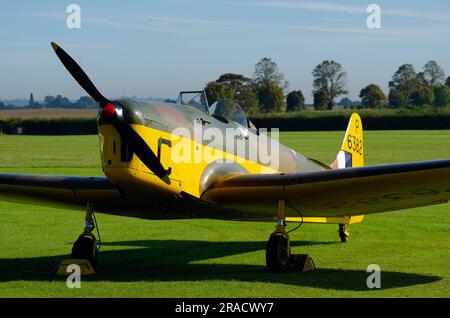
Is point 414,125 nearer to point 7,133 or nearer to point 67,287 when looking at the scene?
point 7,133

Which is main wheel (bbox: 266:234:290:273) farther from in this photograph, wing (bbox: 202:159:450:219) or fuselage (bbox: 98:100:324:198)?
fuselage (bbox: 98:100:324:198)

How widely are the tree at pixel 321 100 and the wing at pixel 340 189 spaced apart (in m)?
139

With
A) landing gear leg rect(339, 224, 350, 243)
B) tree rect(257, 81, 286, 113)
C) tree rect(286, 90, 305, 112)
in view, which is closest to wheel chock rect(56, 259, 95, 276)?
landing gear leg rect(339, 224, 350, 243)

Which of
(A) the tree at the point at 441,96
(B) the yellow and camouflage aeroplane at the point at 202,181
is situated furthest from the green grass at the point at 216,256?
(A) the tree at the point at 441,96

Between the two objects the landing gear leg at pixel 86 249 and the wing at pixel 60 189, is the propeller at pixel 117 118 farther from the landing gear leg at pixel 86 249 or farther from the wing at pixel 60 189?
the landing gear leg at pixel 86 249

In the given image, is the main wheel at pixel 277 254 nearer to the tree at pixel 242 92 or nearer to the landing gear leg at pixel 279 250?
the landing gear leg at pixel 279 250

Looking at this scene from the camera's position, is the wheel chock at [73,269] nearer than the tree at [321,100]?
Yes

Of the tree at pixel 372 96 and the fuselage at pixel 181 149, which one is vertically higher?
the tree at pixel 372 96

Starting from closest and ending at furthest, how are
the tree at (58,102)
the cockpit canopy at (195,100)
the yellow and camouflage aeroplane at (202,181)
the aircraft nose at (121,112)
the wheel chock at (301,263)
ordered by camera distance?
the aircraft nose at (121,112) → the yellow and camouflage aeroplane at (202,181) → the wheel chock at (301,263) → the cockpit canopy at (195,100) → the tree at (58,102)

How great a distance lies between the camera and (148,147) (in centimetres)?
966

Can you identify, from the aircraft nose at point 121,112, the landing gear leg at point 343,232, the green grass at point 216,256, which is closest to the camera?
the green grass at point 216,256

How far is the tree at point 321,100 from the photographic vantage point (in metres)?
150

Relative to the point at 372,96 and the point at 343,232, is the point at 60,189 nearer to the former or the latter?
the point at 343,232

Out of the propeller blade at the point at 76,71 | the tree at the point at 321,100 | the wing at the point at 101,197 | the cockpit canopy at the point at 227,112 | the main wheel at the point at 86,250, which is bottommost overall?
the main wheel at the point at 86,250
